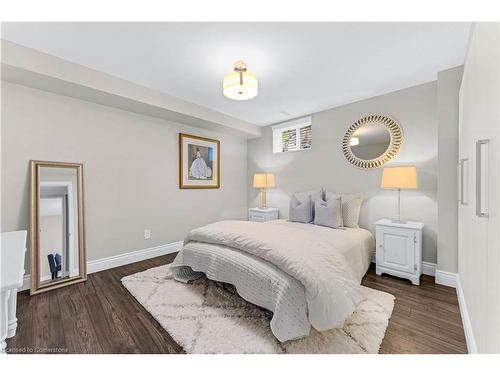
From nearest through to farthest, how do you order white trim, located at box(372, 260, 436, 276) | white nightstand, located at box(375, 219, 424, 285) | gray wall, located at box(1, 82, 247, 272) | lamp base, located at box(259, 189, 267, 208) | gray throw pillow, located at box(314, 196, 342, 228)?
gray wall, located at box(1, 82, 247, 272)
white nightstand, located at box(375, 219, 424, 285)
white trim, located at box(372, 260, 436, 276)
gray throw pillow, located at box(314, 196, 342, 228)
lamp base, located at box(259, 189, 267, 208)

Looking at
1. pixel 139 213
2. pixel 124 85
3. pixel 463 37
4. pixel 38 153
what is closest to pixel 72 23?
pixel 124 85

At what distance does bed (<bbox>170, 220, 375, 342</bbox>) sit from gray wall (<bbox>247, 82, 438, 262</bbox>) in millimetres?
1025

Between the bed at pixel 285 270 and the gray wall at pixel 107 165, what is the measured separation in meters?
1.24

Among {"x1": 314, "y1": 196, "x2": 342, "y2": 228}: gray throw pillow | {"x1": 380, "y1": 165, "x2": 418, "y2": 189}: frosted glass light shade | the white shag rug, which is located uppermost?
{"x1": 380, "y1": 165, "x2": 418, "y2": 189}: frosted glass light shade

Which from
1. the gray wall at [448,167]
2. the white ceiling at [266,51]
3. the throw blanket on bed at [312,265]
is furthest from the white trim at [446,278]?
the white ceiling at [266,51]

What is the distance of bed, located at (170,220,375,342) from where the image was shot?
1419 millimetres

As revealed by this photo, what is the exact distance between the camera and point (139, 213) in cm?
318

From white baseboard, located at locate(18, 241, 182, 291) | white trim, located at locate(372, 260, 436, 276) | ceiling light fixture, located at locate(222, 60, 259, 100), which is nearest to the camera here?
ceiling light fixture, located at locate(222, 60, 259, 100)

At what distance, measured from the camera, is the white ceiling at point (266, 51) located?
5.66ft

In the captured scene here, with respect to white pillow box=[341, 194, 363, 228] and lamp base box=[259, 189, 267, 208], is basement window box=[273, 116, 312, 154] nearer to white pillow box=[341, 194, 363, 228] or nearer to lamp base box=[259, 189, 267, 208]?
lamp base box=[259, 189, 267, 208]

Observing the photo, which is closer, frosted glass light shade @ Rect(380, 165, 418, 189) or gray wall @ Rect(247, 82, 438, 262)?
frosted glass light shade @ Rect(380, 165, 418, 189)

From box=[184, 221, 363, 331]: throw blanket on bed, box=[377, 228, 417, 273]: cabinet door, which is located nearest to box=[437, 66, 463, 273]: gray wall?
box=[377, 228, 417, 273]: cabinet door

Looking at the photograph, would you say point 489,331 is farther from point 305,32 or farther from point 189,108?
point 189,108

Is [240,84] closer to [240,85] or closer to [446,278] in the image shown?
[240,85]
